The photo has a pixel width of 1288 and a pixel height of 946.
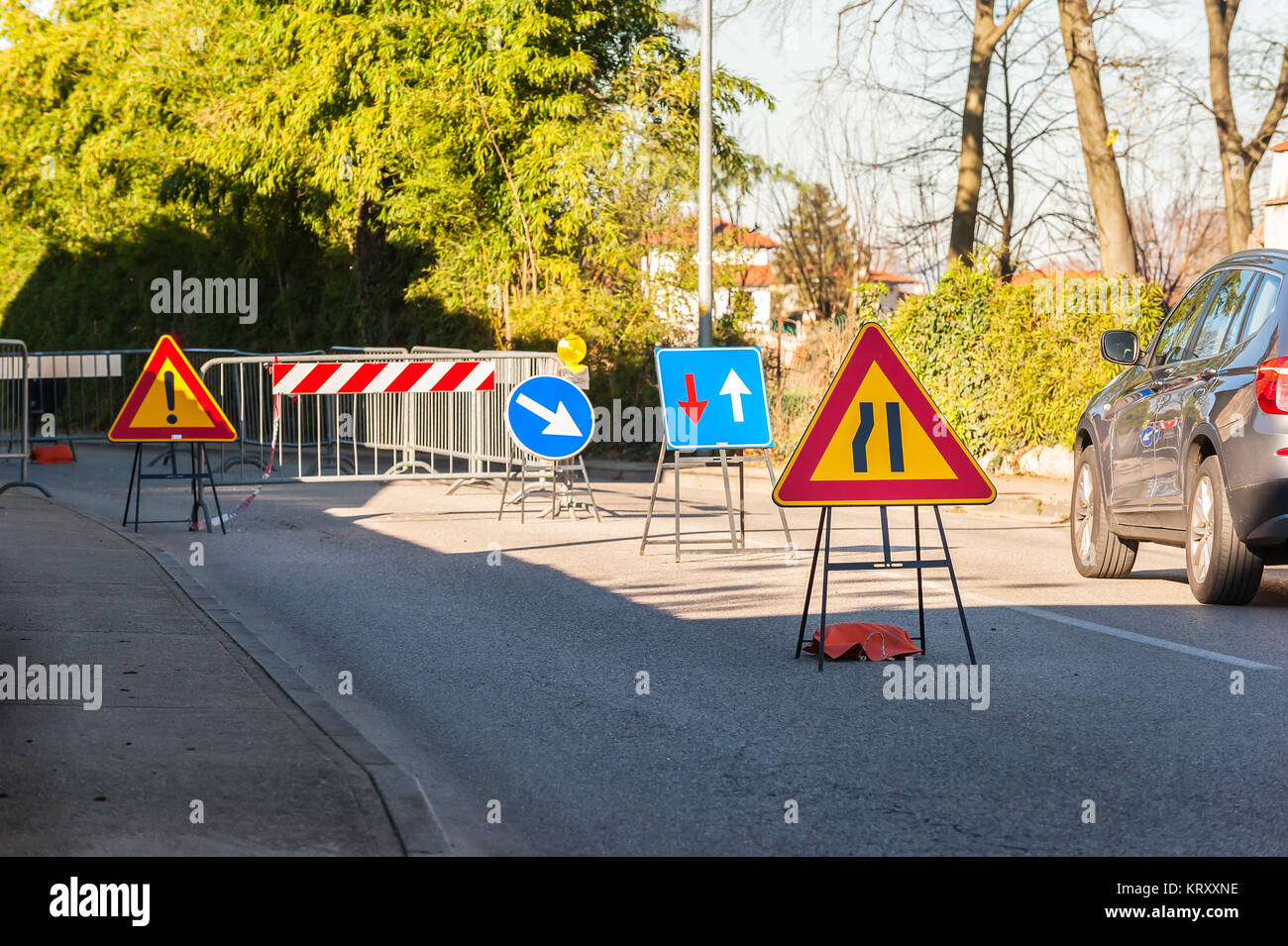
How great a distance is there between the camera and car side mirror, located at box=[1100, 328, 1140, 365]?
33.5 ft

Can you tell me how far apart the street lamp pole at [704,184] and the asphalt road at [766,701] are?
392 inches

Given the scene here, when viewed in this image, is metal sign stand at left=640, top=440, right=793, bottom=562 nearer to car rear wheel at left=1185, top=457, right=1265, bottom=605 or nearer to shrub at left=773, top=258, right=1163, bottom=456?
car rear wheel at left=1185, top=457, right=1265, bottom=605

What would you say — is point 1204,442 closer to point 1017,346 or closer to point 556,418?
point 556,418

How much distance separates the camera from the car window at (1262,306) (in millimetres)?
9188

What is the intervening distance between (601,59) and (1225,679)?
23.0m

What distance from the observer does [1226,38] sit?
2759cm

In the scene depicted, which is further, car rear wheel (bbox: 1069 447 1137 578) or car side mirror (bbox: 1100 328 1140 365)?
car rear wheel (bbox: 1069 447 1137 578)

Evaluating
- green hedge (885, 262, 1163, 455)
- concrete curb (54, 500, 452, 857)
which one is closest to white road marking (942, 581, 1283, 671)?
concrete curb (54, 500, 452, 857)

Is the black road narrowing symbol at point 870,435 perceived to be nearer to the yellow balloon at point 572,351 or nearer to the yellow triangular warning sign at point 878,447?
the yellow triangular warning sign at point 878,447

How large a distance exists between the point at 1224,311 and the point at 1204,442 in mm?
926
